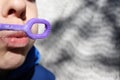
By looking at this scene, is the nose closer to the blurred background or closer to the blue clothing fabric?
the blue clothing fabric

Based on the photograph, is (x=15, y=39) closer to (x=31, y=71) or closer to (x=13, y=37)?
(x=13, y=37)

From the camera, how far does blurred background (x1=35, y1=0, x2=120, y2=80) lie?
4.90 feet

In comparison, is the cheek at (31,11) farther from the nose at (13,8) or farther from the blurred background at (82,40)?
the blurred background at (82,40)

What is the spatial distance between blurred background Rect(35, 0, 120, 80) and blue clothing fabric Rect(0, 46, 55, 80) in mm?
184

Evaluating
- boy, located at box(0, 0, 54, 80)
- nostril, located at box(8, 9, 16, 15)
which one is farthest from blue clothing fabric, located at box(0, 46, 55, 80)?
nostril, located at box(8, 9, 16, 15)

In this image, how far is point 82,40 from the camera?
1.61m

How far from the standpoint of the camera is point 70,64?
1516 mm

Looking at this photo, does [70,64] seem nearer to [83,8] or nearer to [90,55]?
[90,55]

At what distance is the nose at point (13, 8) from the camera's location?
0.90 meters

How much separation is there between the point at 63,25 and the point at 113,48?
26 cm

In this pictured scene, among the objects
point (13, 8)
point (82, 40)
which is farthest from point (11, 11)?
point (82, 40)

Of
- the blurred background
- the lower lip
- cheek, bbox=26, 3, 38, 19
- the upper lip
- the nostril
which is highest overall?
the nostril

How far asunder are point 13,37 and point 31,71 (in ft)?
1.12

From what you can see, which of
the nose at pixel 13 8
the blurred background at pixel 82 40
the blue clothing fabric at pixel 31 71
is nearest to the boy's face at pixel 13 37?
A: the nose at pixel 13 8
